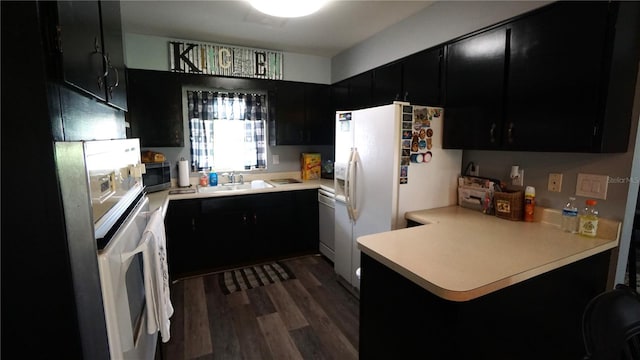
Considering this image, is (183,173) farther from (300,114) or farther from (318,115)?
(318,115)

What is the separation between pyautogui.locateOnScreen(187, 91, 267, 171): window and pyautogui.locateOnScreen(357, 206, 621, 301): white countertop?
243 cm

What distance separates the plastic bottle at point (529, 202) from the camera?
1812 millimetres

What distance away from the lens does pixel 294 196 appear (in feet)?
10.7

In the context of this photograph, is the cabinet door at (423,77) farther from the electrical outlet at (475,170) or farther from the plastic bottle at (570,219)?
the plastic bottle at (570,219)

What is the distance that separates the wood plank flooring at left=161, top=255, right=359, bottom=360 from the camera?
6.28ft

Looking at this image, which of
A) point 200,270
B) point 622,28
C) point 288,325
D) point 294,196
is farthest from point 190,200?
point 622,28

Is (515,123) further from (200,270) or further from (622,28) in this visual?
(200,270)

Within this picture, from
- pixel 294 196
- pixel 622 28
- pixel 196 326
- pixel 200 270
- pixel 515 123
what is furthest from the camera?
pixel 294 196

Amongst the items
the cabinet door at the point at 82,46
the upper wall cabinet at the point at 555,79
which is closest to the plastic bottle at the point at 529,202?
the upper wall cabinet at the point at 555,79

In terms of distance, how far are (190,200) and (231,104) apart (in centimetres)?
129

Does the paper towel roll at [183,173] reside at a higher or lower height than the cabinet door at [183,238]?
higher

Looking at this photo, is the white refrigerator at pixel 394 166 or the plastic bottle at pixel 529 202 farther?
the white refrigerator at pixel 394 166

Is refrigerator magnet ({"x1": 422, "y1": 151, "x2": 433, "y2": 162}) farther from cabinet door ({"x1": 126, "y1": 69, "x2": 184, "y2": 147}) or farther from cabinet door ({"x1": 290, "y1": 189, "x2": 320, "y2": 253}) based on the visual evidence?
cabinet door ({"x1": 126, "y1": 69, "x2": 184, "y2": 147})

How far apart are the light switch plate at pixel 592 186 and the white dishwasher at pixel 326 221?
1.87 m
